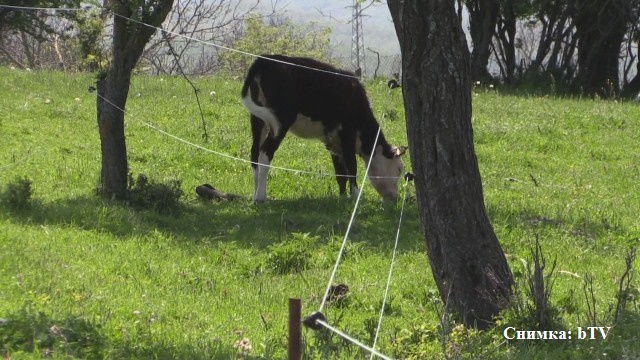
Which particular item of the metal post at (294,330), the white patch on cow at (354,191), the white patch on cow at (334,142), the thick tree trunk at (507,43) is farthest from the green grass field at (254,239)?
the thick tree trunk at (507,43)

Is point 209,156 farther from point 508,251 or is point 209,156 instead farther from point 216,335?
point 216,335

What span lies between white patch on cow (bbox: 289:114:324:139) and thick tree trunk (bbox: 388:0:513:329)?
19.4 feet

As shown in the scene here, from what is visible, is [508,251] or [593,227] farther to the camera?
[593,227]

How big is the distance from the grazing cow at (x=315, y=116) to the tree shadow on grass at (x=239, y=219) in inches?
23.0

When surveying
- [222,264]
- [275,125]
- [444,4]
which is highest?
[444,4]

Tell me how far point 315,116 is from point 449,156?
6139 millimetres

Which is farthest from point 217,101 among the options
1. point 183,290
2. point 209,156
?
point 183,290

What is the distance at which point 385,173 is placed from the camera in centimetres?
1340

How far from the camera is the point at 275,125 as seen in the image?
12430 millimetres

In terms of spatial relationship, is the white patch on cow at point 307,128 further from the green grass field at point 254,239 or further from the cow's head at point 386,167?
the cow's head at point 386,167

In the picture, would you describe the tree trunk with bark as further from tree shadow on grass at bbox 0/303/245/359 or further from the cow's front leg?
tree shadow on grass at bbox 0/303/245/359

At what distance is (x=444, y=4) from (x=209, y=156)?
817 centimetres

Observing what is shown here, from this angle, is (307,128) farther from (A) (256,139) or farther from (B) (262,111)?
(B) (262,111)

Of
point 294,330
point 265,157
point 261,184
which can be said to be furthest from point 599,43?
point 294,330
